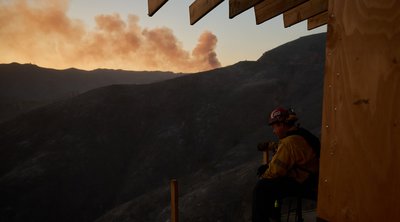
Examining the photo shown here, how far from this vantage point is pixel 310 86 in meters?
46.3

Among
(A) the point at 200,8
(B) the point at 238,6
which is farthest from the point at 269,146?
(A) the point at 200,8

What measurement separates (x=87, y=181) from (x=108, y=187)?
1.97m

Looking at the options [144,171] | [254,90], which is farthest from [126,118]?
[254,90]

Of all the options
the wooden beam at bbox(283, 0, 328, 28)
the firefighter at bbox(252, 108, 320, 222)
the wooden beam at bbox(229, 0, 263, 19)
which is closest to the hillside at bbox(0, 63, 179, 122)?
the wooden beam at bbox(283, 0, 328, 28)

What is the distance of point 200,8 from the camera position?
12.4ft

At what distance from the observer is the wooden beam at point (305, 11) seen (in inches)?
179

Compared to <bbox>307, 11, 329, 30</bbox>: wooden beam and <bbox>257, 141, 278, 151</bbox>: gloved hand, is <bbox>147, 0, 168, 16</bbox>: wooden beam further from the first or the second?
<bbox>307, 11, 329, 30</bbox>: wooden beam

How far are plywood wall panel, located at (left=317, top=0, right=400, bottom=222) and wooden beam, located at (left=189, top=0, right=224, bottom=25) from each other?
2094 mm

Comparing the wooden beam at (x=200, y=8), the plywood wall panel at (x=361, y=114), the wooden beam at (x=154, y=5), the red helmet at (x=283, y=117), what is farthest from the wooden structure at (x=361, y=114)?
the red helmet at (x=283, y=117)

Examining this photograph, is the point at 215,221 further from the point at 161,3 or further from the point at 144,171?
the point at 161,3

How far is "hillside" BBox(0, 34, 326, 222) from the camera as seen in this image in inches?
971

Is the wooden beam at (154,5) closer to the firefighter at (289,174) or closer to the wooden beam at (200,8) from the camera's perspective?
the wooden beam at (200,8)

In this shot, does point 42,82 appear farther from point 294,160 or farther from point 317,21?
point 294,160

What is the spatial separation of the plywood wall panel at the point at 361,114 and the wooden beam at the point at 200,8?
2094 millimetres
